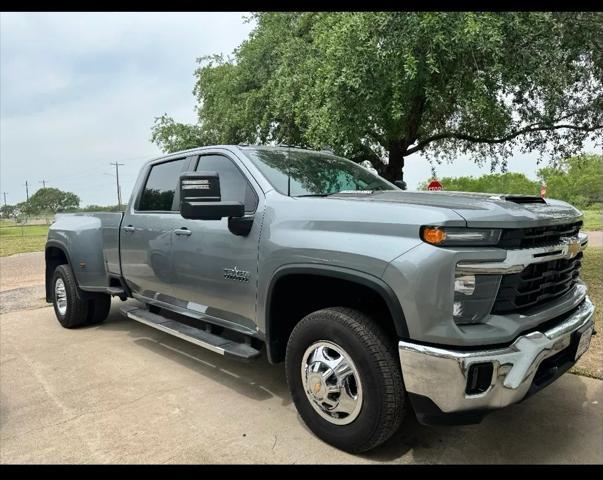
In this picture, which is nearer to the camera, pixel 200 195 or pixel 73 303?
pixel 200 195

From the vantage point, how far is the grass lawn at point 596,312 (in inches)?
166

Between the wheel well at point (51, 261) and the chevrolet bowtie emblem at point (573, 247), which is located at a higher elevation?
the chevrolet bowtie emblem at point (573, 247)

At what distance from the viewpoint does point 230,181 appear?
400 cm

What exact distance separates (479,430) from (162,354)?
3.12 m

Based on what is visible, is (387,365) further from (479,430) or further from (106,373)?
(106,373)

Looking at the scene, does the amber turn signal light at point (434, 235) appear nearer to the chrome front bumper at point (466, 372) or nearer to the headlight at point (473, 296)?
the headlight at point (473, 296)

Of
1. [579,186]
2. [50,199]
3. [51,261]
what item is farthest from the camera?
[50,199]

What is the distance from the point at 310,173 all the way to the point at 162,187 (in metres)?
1.70

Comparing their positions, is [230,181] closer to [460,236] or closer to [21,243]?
[460,236]

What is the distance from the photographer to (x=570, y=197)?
49.8 meters

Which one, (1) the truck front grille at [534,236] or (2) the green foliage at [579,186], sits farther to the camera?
(2) the green foliage at [579,186]

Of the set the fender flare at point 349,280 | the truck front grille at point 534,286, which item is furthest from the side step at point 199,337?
the truck front grille at point 534,286

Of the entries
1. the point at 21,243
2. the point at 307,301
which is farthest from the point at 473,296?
the point at 21,243

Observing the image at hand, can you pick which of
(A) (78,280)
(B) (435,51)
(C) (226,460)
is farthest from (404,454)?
(B) (435,51)
